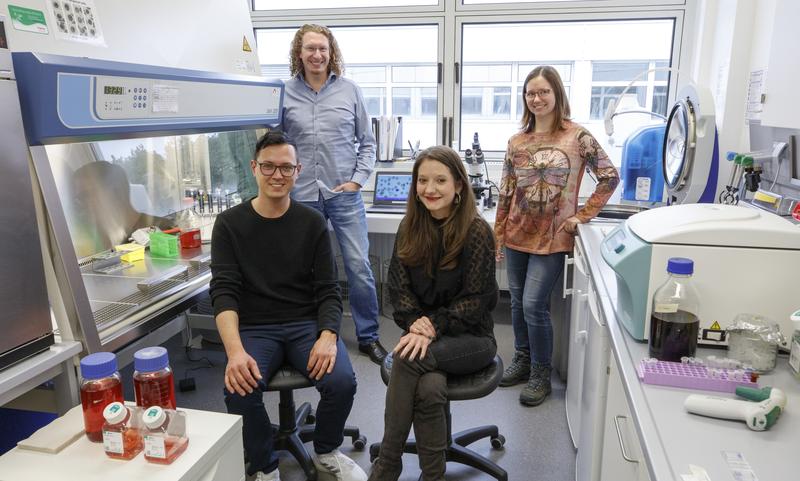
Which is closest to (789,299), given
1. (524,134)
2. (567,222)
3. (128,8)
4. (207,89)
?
(567,222)

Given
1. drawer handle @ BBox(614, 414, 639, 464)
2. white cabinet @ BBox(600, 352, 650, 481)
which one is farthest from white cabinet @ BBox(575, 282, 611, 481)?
drawer handle @ BBox(614, 414, 639, 464)

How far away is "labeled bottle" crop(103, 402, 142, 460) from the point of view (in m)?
1.08

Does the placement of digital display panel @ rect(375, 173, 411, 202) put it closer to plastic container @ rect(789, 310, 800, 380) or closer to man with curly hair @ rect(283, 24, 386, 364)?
man with curly hair @ rect(283, 24, 386, 364)

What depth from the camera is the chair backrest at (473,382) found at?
1631 mm

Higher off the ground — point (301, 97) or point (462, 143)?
point (301, 97)

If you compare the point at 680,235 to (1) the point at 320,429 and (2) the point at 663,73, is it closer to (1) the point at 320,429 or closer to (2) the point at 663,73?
(1) the point at 320,429

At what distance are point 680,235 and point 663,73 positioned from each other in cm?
256

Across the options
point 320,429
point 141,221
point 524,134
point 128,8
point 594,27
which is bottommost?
point 320,429

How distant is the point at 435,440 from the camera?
1646mm

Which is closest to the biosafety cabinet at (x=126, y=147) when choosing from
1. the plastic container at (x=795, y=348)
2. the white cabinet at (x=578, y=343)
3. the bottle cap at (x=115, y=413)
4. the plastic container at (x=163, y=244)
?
the plastic container at (x=163, y=244)

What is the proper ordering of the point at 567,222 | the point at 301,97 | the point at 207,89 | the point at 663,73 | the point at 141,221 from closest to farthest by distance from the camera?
1. the point at 207,89
2. the point at 567,222
3. the point at 141,221
4. the point at 301,97
5. the point at 663,73

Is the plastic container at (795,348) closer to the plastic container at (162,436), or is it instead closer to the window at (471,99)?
the plastic container at (162,436)

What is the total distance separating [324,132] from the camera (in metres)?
2.67

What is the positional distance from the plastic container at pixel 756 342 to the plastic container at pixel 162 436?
108cm
